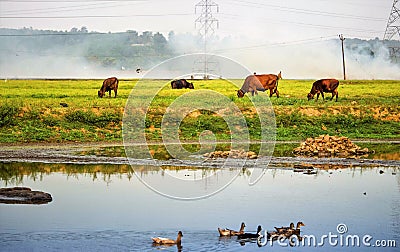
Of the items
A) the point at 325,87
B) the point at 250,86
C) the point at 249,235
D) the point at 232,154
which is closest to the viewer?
the point at 249,235

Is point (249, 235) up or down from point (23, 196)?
down

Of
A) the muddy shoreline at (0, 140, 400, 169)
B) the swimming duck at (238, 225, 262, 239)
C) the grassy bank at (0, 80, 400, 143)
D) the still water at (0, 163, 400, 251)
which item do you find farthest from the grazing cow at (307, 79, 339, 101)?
the swimming duck at (238, 225, 262, 239)

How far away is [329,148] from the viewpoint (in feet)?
91.0

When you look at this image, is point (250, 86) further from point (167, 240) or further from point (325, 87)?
point (167, 240)

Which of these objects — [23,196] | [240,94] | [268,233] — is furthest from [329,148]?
[240,94]

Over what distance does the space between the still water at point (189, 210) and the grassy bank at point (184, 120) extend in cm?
1004

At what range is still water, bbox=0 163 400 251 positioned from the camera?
14070mm

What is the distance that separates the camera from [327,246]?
13820 millimetres

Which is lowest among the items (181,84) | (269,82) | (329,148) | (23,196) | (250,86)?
(23,196)

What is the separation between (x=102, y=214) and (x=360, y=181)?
7.93 metres

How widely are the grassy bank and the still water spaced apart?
10.0 metres

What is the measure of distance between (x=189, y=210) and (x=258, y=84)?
25117 mm

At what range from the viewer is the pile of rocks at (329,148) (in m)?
27.6

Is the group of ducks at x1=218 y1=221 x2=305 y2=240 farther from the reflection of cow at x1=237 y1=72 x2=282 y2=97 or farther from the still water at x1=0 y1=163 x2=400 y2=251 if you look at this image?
the reflection of cow at x1=237 y1=72 x2=282 y2=97
